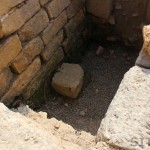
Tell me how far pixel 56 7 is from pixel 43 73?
96cm

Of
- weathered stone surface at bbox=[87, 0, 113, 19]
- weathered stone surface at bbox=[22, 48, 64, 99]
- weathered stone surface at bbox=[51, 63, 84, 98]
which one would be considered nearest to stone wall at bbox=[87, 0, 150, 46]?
weathered stone surface at bbox=[87, 0, 113, 19]

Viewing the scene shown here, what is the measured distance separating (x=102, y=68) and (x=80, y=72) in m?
0.63

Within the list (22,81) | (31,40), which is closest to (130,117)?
(22,81)

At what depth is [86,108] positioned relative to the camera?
14.9 ft

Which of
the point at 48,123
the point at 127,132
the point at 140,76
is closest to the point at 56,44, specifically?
the point at 48,123

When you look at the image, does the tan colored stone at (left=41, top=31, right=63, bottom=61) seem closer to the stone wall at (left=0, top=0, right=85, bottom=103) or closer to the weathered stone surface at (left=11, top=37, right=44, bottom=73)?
the stone wall at (left=0, top=0, right=85, bottom=103)

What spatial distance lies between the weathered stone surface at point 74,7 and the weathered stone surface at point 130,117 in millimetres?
2257

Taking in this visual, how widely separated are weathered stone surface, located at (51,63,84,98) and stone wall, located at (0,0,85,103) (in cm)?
16

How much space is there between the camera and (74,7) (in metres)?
5.00

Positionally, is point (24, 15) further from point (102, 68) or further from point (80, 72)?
point (102, 68)

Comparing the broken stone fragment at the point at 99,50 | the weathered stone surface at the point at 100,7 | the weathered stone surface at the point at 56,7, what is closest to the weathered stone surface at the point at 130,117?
the weathered stone surface at the point at 56,7

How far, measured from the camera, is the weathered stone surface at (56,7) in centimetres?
438

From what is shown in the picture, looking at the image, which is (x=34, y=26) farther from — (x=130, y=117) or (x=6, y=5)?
(x=130, y=117)

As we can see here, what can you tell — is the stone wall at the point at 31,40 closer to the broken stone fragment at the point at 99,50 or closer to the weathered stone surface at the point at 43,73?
the weathered stone surface at the point at 43,73
